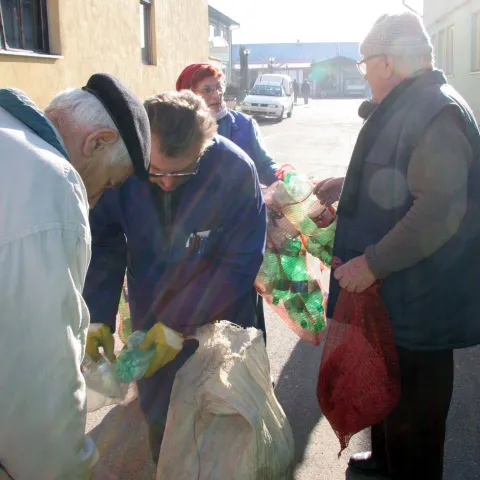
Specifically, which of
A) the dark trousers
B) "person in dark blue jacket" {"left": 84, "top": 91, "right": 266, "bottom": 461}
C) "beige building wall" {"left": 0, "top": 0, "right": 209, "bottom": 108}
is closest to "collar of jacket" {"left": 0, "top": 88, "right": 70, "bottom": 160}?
"person in dark blue jacket" {"left": 84, "top": 91, "right": 266, "bottom": 461}

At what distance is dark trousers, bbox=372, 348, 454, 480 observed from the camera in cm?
207

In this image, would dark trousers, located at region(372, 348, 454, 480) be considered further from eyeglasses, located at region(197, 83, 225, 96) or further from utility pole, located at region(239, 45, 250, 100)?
utility pole, located at region(239, 45, 250, 100)

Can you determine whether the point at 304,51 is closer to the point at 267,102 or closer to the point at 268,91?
the point at 268,91

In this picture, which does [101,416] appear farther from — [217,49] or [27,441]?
[217,49]

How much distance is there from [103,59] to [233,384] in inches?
355

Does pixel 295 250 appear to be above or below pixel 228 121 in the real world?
below

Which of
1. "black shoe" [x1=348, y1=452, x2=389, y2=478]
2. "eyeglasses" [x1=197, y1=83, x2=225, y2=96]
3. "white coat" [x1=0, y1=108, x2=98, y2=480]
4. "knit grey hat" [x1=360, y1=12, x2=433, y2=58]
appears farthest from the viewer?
"eyeglasses" [x1=197, y1=83, x2=225, y2=96]

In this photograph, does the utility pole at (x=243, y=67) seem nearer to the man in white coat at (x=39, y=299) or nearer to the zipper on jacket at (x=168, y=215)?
the zipper on jacket at (x=168, y=215)

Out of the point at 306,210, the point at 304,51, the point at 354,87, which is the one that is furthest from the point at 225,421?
the point at 304,51

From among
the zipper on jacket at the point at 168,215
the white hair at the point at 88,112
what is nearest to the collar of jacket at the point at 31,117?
the white hair at the point at 88,112

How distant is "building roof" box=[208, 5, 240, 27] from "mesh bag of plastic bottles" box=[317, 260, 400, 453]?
104 feet

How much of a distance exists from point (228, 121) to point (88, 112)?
235cm

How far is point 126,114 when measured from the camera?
1314 millimetres

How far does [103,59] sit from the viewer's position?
974 centimetres
